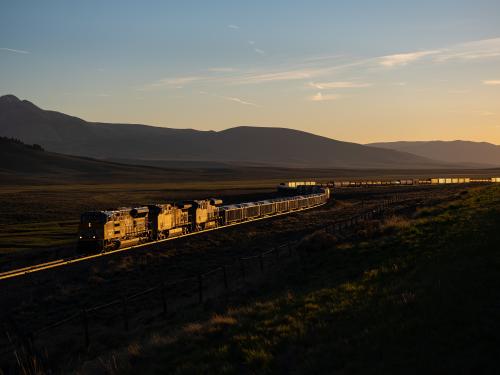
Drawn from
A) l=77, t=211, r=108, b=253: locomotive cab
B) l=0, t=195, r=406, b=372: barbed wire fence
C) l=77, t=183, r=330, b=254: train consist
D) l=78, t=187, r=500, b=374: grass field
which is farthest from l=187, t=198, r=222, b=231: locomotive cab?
l=78, t=187, r=500, b=374: grass field

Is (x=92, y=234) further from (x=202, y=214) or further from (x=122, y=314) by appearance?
(x=202, y=214)

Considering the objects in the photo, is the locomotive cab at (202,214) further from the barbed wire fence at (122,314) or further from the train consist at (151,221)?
the barbed wire fence at (122,314)

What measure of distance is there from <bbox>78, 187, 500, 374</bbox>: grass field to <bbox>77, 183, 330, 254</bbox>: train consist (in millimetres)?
25385

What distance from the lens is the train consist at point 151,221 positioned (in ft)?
147

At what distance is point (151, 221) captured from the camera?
52.8 m

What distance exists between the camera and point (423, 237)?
92.9 ft

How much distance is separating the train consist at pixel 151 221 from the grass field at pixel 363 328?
25385 mm

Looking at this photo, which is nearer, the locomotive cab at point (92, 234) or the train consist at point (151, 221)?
the locomotive cab at point (92, 234)

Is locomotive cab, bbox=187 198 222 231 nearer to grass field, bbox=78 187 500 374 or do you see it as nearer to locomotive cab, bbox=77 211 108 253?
locomotive cab, bbox=77 211 108 253

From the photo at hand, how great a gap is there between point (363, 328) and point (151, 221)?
41.1m

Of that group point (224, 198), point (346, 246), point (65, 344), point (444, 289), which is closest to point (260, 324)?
point (444, 289)

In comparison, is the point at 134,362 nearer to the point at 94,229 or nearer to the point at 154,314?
the point at 154,314

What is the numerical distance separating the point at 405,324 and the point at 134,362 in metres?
7.07

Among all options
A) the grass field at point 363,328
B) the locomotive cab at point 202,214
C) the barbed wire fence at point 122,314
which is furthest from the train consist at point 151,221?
the grass field at point 363,328
